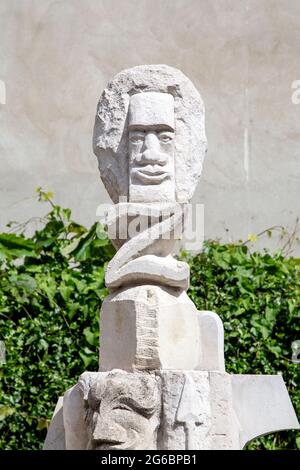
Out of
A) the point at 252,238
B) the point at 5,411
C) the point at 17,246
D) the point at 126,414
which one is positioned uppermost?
the point at 252,238

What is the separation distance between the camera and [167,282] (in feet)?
18.6

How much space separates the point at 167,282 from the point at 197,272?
193cm

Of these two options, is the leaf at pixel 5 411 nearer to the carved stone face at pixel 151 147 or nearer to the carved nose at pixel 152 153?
the carved stone face at pixel 151 147

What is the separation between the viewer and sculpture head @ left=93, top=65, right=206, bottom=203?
19.1ft

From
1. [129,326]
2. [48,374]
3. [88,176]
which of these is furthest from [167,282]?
[88,176]

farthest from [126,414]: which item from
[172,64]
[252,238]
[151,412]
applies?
[172,64]

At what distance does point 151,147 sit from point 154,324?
83 cm

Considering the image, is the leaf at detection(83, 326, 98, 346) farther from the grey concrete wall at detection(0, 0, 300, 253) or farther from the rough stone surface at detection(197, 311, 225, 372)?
the grey concrete wall at detection(0, 0, 300, 253)

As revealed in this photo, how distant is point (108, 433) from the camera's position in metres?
5.33

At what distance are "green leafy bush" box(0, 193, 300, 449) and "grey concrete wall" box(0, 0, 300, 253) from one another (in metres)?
1.12

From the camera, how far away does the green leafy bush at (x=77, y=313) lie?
718 cm

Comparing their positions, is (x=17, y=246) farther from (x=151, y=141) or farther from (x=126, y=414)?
(x=126, y=414)

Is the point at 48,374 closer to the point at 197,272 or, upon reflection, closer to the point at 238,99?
the point at 197,272

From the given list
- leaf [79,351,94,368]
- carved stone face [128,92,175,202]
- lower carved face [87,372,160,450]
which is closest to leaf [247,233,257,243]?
leaf [79,351,94,368]
